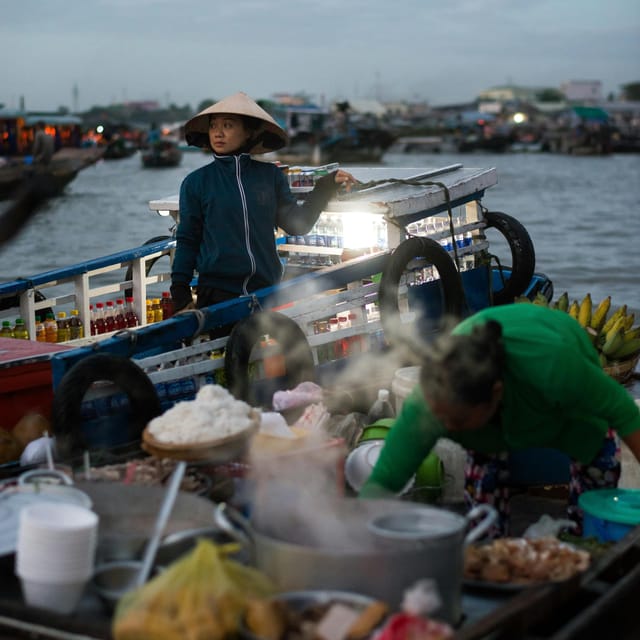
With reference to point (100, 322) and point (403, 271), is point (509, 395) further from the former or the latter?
point (100, 322)

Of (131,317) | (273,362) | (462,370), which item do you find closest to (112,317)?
(131,317)

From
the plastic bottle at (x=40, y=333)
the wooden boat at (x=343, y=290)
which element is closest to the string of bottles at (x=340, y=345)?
the wooden boat at (x=343, y=290)

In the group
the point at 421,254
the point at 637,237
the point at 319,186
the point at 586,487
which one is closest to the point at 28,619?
the point at 586,487

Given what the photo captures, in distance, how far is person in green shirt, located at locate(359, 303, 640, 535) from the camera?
9.46ft

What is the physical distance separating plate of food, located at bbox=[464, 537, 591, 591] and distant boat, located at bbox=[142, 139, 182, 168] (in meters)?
85.6

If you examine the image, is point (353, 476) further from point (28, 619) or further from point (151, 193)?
point (151, 193)

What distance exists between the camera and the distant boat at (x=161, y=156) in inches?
3398

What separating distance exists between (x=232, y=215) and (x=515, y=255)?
110 inches

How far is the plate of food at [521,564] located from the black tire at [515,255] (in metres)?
4.30

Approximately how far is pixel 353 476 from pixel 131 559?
5.64 feet

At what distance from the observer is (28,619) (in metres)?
2.73

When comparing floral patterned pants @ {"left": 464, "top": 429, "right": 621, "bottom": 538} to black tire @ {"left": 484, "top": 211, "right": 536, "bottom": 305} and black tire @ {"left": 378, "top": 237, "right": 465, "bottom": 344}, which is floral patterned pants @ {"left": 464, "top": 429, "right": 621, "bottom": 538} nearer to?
black tire @ {"left": 378, "top": 237, "right": 465, "bottom": 344}

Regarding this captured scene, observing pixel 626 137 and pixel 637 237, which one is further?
pixel 626 137

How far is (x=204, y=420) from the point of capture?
3.66 metres
